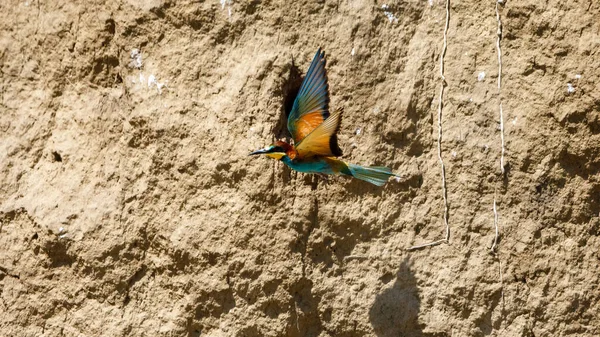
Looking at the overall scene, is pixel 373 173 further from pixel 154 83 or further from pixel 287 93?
pixel 154 83

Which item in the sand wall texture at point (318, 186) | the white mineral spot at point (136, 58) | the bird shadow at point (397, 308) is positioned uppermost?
the white mineral spot at point (136, 58)

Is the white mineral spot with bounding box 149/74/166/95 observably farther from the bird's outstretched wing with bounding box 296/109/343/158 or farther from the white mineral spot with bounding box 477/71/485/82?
the white mineral spot with bounding box 477/71/485/82

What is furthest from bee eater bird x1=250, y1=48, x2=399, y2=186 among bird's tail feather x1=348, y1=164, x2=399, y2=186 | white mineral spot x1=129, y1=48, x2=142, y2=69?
white mineral spot x1=129, y1=48, x2=142, y2=69

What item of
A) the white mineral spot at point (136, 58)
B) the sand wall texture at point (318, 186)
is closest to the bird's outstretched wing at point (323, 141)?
the sand wall texture at point (318, 186)

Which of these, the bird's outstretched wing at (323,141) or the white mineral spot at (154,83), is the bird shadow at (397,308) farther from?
the white mineral spot at (154,83)

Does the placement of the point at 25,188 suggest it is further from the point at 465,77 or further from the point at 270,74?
the point at 465,77
